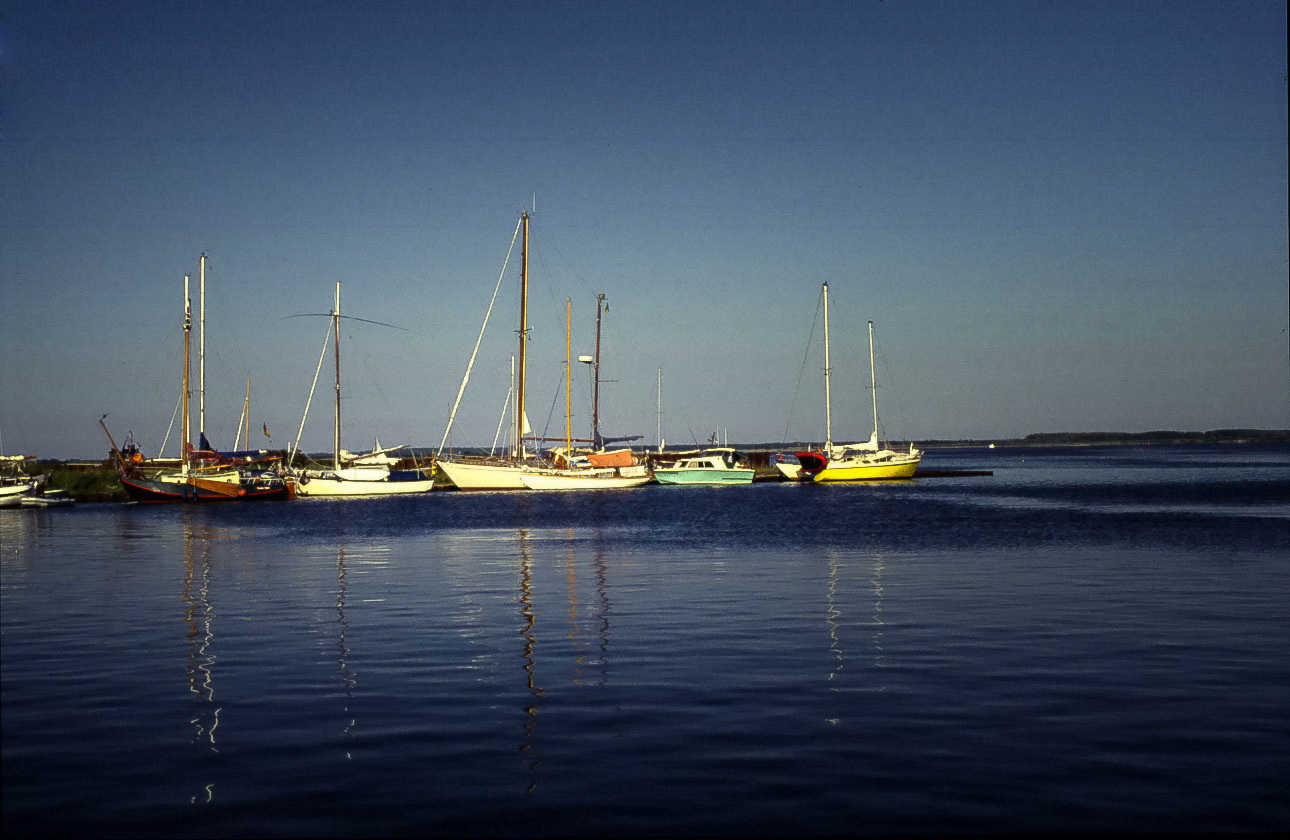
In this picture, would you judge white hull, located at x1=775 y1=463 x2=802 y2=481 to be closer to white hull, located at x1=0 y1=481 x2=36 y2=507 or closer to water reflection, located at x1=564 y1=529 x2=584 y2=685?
white hull, located at x1=0 y1=481 x2=36 y2=507

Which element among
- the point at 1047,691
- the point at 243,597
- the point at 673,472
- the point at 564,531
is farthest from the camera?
the point at 673,472

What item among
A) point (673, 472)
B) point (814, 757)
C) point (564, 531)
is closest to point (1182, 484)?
point (673, 472)

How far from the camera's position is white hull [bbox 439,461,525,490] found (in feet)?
311

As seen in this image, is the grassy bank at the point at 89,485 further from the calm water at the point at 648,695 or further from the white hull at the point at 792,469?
the white hull at the point at 792,469

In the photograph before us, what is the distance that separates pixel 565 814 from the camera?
9172mm

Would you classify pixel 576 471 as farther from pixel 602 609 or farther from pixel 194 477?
pixel 602 609

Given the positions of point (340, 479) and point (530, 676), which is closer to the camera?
point (530, 676)

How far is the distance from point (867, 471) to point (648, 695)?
335 ft

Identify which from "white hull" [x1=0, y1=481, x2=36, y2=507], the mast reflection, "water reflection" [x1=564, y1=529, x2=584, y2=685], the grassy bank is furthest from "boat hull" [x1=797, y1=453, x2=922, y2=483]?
the mast reflection

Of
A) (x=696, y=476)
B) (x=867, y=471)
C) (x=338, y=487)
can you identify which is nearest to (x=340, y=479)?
(x=338, y=487)

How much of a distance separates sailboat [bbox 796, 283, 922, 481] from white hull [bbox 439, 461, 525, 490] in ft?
105

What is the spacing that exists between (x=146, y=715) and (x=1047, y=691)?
36.4 feet

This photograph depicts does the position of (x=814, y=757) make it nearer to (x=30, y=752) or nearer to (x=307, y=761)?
(x=307, y=761)

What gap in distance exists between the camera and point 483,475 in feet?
313
